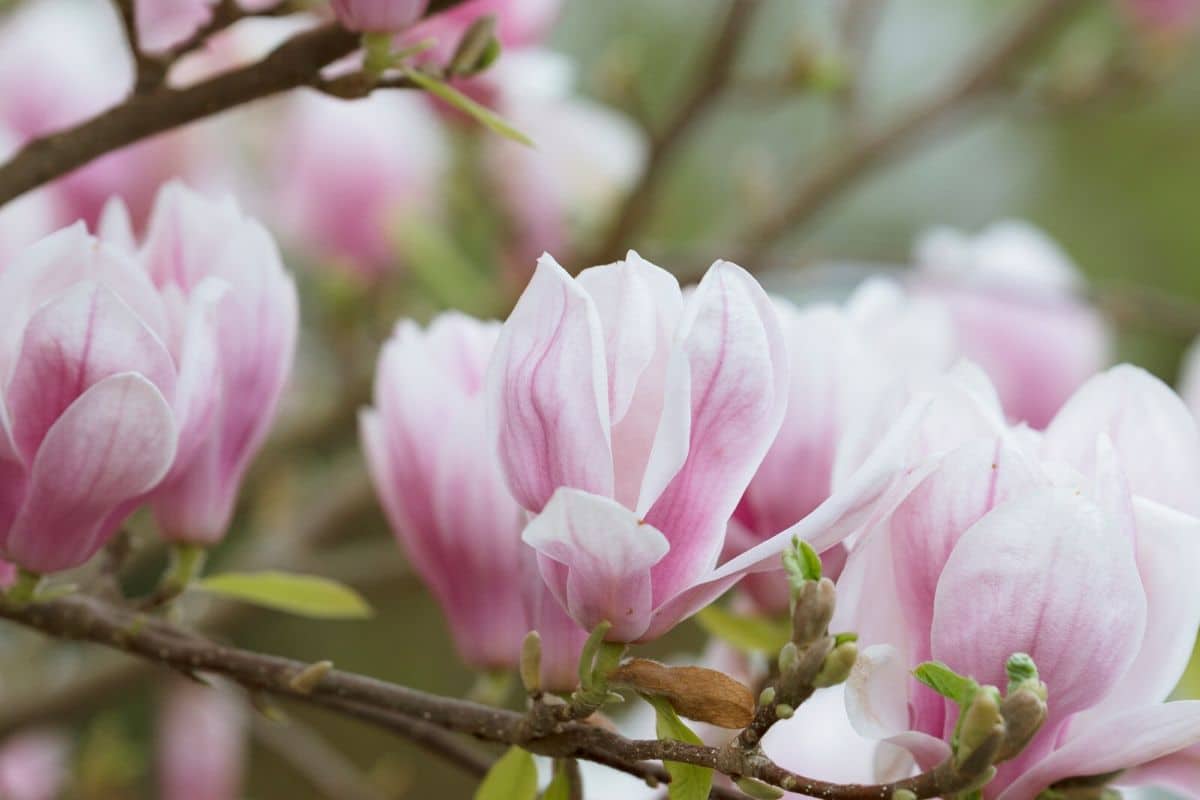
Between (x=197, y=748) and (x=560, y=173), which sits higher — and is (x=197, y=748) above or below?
below

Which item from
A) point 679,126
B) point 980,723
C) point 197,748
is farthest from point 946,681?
point 197,748

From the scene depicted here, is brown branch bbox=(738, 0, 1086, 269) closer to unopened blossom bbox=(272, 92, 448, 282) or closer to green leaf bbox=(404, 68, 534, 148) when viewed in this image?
unopened blossom bbox=(272, 92, 448, 282)

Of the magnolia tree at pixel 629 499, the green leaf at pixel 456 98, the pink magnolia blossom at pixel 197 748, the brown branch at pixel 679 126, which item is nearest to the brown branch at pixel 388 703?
the magnolia tree at pixel 629 499

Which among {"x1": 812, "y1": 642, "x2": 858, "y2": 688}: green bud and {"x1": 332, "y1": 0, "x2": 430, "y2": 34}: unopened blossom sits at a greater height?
{"x1": 332, "y1": 0, "x2": 430, "y2": 34}: unopened blossom

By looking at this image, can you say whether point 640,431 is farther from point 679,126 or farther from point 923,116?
point 923,116

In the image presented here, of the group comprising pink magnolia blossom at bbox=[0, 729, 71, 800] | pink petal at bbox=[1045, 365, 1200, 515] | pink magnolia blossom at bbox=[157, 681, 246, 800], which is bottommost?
pink magnolia blossom at bbox=[0, 729, 71, 800]

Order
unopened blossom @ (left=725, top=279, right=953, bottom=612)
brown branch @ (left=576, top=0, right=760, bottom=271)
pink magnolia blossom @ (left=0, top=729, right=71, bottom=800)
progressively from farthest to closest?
pink magnolia blossom @ (left=0, top=729, right=71, bottom=800) → brown branch @ (left=576, top=0, right=760, bottom=271) → unopened blossom @ (left=725, top=279, right=953, bottom=612)

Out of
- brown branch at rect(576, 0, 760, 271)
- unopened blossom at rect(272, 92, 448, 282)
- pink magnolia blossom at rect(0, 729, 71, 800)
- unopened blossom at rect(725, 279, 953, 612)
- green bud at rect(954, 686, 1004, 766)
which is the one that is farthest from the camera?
unopened blossom at rect(272, 92, 448, 282)

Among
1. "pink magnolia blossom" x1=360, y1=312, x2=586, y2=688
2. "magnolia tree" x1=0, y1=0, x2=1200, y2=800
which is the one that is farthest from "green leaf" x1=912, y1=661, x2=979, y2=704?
"pink magnolia blossom" x1=360, y1=312, x2=586, y2=688
